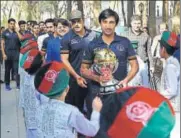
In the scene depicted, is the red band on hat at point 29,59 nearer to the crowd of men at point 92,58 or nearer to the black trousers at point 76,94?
the crowd of men at point 92,58

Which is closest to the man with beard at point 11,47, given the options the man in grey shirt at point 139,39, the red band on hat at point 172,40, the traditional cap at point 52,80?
the man in grey shirt at point 139,39

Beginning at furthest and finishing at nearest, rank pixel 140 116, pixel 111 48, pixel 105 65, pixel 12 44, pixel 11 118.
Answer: pixel 12 44, pixel 11 118, pixel 111 48, pixel 105 65, pixel 140 116

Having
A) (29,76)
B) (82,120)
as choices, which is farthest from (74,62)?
(82,120)

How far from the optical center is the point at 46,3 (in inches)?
2766

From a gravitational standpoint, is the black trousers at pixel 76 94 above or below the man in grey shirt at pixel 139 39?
below

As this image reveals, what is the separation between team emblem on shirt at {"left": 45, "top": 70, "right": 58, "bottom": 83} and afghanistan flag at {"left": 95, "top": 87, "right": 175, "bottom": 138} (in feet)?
4.69

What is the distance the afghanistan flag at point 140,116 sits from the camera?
3.29m

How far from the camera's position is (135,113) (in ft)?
10.9

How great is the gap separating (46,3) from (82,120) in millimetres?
66526

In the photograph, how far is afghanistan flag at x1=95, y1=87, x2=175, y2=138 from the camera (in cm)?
329

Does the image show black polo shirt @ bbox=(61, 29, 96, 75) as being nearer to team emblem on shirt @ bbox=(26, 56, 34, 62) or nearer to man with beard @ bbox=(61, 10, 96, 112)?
man with beard @ bbox=(61, 10, 96, 112)

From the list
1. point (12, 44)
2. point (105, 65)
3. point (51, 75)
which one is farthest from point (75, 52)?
point (12, 44)

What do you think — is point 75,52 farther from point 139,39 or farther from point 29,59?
point 139,39

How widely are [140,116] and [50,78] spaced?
1.63 metres
